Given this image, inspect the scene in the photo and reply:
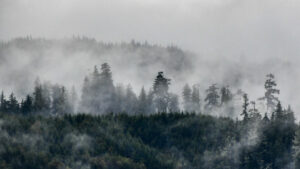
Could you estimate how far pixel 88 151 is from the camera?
343 feet

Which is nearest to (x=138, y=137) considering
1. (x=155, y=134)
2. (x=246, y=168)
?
(x=155, y=134)

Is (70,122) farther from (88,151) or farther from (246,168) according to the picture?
(246,168)

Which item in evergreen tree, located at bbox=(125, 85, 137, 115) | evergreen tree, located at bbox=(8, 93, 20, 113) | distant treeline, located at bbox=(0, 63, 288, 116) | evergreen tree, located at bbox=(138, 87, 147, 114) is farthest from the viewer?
evergreen tree, located at bbox=(125, 85, 137, 115)

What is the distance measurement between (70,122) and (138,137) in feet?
37.9

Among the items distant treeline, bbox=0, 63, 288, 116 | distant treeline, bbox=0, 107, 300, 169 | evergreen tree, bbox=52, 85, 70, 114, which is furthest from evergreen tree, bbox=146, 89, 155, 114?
distant treeline, bbox=0, 107, 300, 169

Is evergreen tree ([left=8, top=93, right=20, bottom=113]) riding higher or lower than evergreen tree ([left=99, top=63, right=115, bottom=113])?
lower

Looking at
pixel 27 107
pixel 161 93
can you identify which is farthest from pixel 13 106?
pixel 161 93

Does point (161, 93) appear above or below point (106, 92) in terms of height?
below

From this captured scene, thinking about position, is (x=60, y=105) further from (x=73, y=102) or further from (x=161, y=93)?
(x=161, y=93)

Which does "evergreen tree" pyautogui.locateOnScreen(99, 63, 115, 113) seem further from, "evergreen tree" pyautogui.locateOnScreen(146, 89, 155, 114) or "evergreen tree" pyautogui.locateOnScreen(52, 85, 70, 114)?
"evergreen tree" pyautogui.locateOnScreen(52, 85, 70, 114)

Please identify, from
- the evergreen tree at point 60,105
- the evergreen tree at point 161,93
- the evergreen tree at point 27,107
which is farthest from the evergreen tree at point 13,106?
the evergreen tree at point 161,93

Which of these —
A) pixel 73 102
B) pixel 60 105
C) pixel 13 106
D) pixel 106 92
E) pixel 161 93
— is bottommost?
pixel 13 106

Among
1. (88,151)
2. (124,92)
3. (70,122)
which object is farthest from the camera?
(124,92)

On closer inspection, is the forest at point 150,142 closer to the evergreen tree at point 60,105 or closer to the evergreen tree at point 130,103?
A: the evergreen tree at point 60,105
